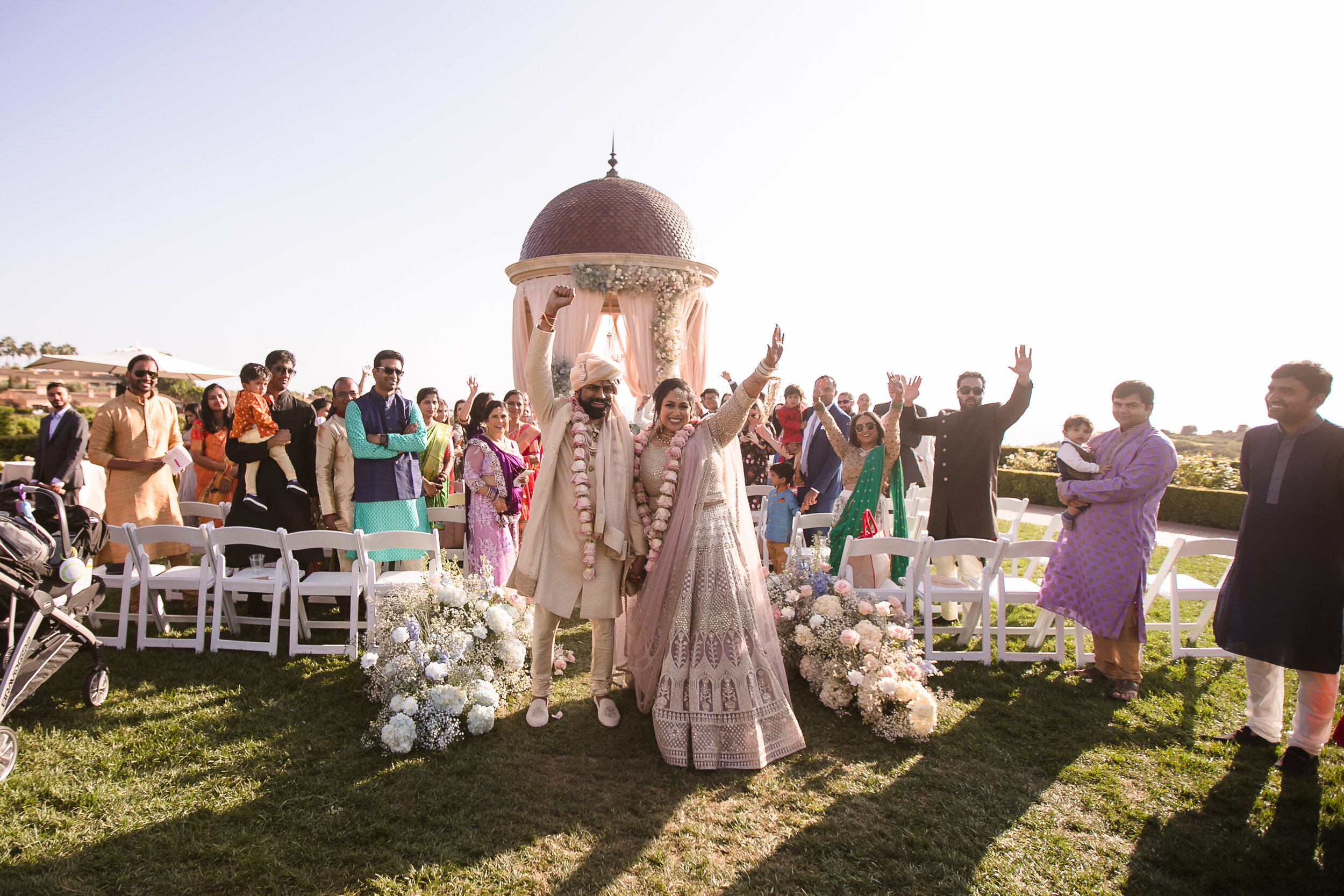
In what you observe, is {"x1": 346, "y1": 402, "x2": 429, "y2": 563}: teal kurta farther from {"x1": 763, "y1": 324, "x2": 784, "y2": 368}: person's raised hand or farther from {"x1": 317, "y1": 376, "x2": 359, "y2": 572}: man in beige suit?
{"x1": 763, "y1": 324, "x2": 784, "y2": 368}: person's raised hand

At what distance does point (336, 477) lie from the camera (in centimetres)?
593

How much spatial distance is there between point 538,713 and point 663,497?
1.48 metres

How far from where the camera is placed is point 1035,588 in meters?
5.32

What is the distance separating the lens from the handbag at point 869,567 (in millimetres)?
5668

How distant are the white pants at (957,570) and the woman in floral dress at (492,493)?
377 cm

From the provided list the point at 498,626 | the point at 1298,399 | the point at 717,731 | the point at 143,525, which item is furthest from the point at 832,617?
the point at 143,525

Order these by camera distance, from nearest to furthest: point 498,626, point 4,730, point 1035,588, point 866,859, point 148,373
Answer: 1. point 866,859
2. point 4,730
3. point 498,626
4. point 1035,588
5. point 148,373

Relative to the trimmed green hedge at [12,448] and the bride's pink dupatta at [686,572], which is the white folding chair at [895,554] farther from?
the trimmed green hedge at [12,448]

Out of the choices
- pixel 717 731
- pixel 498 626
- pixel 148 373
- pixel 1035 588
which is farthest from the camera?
pixel 148 373

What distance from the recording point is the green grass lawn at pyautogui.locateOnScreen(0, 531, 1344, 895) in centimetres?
283

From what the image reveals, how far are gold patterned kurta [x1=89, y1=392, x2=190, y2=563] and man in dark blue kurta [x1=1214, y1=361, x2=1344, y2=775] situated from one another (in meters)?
7.42

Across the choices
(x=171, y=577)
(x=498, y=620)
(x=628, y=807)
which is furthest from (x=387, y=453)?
(x=628, y=807)

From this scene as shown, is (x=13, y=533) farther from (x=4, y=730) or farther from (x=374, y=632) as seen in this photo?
(x=374, y=632)

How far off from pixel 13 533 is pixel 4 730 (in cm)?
101
